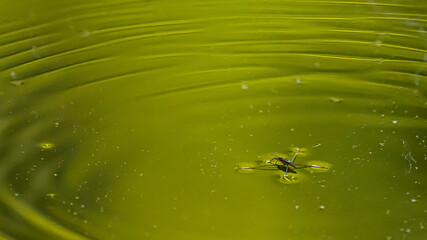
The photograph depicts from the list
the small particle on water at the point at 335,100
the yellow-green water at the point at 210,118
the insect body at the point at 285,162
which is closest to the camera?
the yellow-green water at the point at 210,118

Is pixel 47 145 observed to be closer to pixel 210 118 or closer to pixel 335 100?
pixel 210 118

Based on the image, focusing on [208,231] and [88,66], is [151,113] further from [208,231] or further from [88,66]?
[208,231]

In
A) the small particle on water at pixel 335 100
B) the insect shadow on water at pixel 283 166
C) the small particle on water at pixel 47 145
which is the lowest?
the insect shadow on water at pixel 283 166

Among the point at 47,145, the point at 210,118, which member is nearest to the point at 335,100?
the point at 210,118

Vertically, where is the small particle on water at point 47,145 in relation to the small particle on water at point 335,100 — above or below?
below

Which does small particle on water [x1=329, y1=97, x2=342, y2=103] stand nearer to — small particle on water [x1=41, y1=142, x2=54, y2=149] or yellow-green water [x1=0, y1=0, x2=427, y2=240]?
yellow-green water [x1=0, y1=0, x2=427, y2=240]

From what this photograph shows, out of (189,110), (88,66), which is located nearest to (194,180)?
(189,110)

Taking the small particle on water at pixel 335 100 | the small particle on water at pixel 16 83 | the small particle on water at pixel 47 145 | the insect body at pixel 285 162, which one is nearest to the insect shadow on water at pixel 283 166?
the insect body at pixel 285 162

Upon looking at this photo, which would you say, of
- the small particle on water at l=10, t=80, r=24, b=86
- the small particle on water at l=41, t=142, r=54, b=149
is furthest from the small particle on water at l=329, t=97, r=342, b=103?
the small particle on water at l=10, t=80, r=24, b=86

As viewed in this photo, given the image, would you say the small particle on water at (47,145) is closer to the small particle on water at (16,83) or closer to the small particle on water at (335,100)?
the small particle on water at (16,83)
